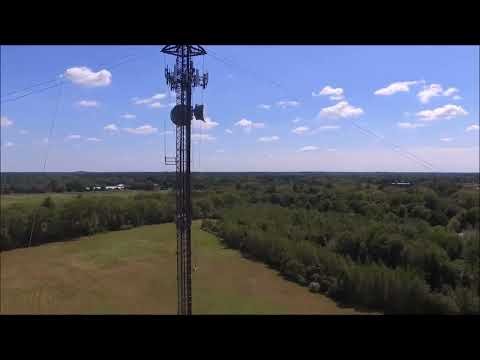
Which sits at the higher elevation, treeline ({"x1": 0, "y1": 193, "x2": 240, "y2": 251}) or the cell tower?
the cell tower

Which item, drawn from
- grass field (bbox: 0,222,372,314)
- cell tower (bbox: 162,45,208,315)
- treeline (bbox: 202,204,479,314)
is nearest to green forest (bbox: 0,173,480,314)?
treeline (bbox: 202,204,479,314)

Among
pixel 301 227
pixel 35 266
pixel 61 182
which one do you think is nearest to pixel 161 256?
pixel 35 266

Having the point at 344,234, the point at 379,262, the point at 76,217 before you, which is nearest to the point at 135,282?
the point at 344,234

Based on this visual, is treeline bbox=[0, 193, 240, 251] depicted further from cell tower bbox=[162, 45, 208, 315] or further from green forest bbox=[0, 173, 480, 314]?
cell tower bbox=[162, 45, 208, 315]

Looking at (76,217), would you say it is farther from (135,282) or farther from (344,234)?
(344,234)

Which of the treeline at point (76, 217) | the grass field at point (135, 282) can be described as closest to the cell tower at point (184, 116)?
the grass field at point (135, 282)
